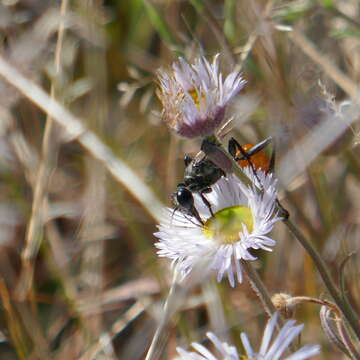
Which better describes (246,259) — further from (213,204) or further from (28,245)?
(28,245)

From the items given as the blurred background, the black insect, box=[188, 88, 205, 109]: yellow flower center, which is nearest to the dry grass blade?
the blurred background

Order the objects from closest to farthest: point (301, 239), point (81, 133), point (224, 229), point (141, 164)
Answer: point (301, 239) < point (224, 229) < point (81, 133) < point (141, 164)

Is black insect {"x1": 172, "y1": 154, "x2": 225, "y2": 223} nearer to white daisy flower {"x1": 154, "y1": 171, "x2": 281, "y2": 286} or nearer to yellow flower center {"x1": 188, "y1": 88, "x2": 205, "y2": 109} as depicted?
white daisy flower {"x1": 154, "y1": 171, "x2": 281, "y2": 286}

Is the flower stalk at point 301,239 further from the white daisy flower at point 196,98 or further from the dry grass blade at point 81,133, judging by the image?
the dry grass blade at point 81,133

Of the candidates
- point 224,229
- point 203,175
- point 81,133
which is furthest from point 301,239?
point 81,133

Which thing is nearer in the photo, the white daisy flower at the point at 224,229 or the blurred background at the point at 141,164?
the white daisy flower at the point at 224,229

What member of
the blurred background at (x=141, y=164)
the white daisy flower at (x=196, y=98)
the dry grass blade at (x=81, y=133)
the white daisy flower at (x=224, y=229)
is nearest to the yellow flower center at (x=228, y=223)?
the white daisy flower at (x=224, y=229)

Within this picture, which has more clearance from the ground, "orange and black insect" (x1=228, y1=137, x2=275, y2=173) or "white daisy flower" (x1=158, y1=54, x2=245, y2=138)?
"white daisy flower" (x1=158, y1=54, x2=245, y2=138)

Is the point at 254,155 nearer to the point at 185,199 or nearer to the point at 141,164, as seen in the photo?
the point at 185,199
